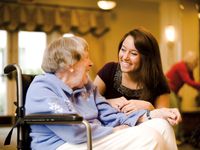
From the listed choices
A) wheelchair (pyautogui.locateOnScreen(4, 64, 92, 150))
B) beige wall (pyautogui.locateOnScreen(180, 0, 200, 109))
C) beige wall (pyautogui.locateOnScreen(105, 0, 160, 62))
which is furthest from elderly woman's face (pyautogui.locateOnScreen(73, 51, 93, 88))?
beige wall (pyautogui.locateOnScreen(180, 0, 200, 109))

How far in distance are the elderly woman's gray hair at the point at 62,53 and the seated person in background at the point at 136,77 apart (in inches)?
17.7

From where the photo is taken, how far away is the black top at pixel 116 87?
85.0 inches

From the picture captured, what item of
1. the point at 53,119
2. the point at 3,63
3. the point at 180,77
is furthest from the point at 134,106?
the point at 3,63

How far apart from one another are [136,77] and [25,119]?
89 centimetres

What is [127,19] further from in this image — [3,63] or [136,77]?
[136,77]

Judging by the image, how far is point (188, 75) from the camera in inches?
197

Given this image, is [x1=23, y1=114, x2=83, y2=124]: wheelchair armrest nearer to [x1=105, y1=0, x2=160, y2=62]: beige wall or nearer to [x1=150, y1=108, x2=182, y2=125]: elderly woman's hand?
[x1=150, y1=108, x2=182, y2=125]: elderly woman's hand

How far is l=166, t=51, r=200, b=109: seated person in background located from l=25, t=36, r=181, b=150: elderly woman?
3098 mm

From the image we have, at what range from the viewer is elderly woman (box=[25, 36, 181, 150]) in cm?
152

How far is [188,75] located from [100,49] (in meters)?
1.90

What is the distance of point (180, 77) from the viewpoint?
5023 millimetres

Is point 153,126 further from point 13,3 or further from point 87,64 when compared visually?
point 13,3

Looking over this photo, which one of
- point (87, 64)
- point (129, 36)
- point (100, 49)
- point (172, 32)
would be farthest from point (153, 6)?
point (87, 64)

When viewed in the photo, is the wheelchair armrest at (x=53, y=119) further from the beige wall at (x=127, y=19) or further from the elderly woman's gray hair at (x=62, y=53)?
the beige wall at (x=127, y=19)
